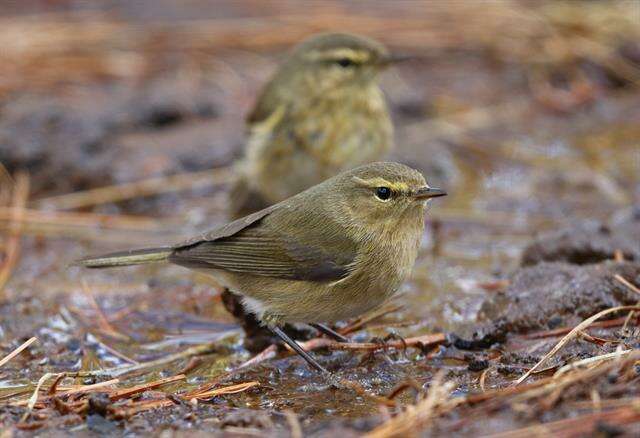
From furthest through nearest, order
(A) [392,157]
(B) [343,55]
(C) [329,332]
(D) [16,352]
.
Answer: (A) [392,157], (B) [343,55], (C) [329,332], (D) [16,352]

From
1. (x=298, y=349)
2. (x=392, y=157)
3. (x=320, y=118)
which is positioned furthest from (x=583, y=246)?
(x=392, y=157)

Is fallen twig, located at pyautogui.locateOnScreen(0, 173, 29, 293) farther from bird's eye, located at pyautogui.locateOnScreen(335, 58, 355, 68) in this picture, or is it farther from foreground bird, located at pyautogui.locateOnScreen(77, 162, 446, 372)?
bird's eye, located at pyautogui.locateOnScreen(335, 58, 355, 68)

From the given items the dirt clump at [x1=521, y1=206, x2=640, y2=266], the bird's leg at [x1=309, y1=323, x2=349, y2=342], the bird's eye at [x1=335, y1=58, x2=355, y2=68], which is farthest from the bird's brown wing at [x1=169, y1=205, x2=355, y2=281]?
the bird's eye at [x1=335, y1=58, x2=355, y2=68]

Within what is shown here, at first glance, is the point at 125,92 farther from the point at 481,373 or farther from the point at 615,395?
the point at 615,395

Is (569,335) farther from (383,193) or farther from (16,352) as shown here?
(16,352)

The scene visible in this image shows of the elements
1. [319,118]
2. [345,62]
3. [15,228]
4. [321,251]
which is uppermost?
[345,62]

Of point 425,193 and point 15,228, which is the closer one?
point 425,193

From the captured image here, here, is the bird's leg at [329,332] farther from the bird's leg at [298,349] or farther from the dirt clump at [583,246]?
the dirt clump at [583,246]

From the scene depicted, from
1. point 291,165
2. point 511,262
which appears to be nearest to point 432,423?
point 511,262
